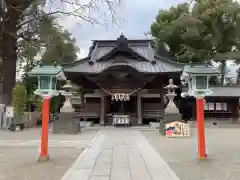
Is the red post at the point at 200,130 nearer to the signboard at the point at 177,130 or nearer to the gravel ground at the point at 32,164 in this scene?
the gravel ground at the point at 32,164

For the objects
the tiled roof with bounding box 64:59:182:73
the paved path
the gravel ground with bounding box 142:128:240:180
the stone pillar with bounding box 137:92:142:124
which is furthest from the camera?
the stone pillar with bounding box 137:92:142:124

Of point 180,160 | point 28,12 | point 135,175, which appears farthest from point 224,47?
point 135,175

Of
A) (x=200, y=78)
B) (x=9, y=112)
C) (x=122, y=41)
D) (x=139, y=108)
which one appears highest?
(x=122, y=41)

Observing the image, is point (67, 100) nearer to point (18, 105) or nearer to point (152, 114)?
point (18, 105)

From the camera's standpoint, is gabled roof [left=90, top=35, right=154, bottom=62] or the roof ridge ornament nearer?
the roof ridge ornament

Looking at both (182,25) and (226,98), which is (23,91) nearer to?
(226,98)

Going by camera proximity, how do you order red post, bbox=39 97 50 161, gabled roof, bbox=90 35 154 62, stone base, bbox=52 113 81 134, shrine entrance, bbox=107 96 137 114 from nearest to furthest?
red post, bbox=39 97 50 161
stone base, bbox=52 113 81 134
shrine entrance, bbox=107 96 137 114
gabled roof, bbox=90 35 154 62

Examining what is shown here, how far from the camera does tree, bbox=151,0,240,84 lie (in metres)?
32.4

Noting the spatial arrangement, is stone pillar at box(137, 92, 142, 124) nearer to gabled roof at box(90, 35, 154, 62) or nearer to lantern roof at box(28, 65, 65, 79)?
gabled roof at box(90, 35, 154, 62)

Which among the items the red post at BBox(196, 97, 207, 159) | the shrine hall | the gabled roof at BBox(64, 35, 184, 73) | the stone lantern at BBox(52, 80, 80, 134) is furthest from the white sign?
the red post at BBox(196, 97, 207, 159)

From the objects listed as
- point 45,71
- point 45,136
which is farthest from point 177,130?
point 45,71

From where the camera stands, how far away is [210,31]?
34312mm

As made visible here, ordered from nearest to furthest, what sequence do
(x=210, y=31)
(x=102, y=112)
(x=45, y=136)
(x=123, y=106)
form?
(x=45, y=136)
(x=102, y=112)
(x=123, y=106)
(x=210, y=31)

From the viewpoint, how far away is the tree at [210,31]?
106 ft
